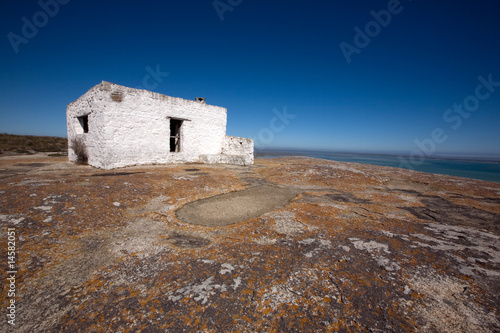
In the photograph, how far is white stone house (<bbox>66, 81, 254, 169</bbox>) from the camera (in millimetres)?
7773

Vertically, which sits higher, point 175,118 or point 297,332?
point 175,118

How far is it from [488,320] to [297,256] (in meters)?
1.44

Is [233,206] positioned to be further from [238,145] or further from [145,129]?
[238,145]

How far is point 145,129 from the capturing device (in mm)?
8867

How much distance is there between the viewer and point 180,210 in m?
3.59

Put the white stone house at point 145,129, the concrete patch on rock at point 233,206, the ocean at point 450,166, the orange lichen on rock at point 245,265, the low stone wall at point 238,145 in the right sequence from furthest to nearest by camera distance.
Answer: the ocean at point 450,166, the low stone wall at point 238,145, the white stone house at point 145,129, the concrete patch on rock at point 233,206, the orange lichen on rock at point 245,265

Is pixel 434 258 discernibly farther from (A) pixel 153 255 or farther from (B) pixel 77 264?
(B) pixel 77 264

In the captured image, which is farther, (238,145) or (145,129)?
(238,145)

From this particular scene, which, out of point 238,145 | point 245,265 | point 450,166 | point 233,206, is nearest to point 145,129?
point 238,145

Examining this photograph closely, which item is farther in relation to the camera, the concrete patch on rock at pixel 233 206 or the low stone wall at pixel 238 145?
the low stone wall at pixel 238 145

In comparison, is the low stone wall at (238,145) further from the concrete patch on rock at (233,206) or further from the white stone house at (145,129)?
the concrete patch on rock at (233,206)

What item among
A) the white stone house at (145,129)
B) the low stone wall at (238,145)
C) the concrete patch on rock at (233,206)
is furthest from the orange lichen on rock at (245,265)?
the low stone wall at (238,145)

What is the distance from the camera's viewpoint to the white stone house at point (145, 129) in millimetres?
7773

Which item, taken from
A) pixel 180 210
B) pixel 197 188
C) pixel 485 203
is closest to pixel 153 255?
pixel 180 210
